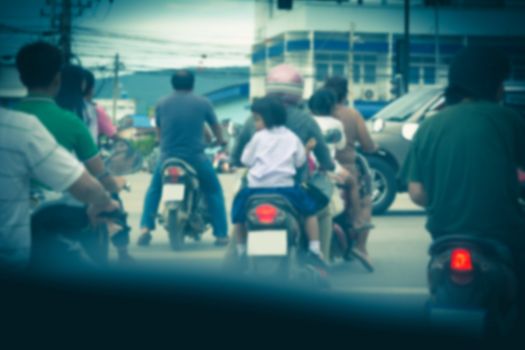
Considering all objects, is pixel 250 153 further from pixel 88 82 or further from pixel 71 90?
pixel 88 82

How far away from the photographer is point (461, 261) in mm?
4250

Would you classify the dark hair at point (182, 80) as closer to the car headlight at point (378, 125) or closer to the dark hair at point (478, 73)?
the car headlight at point (378, 125)

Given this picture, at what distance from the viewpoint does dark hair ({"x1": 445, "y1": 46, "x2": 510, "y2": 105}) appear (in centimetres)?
455

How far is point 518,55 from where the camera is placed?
66500 millimetres

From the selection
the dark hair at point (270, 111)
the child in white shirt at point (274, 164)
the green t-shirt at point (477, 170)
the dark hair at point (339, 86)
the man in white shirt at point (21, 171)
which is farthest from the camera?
the dark hair at point (339, 86)

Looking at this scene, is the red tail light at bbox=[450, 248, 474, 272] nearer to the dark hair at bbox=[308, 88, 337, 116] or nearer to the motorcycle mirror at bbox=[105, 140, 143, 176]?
the motorcycle mirror at bbox=[105, 140, 143, 176]

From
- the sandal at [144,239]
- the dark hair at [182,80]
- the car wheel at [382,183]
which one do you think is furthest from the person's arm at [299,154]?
the car wheel at [382,183]

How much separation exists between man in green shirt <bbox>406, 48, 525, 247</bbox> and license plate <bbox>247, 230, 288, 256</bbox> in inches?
92.3

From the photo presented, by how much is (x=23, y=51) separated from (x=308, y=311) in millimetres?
2060

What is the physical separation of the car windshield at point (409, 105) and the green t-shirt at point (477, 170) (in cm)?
999

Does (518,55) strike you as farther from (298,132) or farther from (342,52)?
(298,132)

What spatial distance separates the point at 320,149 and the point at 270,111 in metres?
0.61

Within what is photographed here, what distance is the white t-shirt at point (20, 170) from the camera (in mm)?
4102

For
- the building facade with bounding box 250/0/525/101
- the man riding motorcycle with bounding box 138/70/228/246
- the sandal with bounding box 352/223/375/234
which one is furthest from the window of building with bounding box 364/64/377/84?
the sandal with bounding box 352/223/375/234
